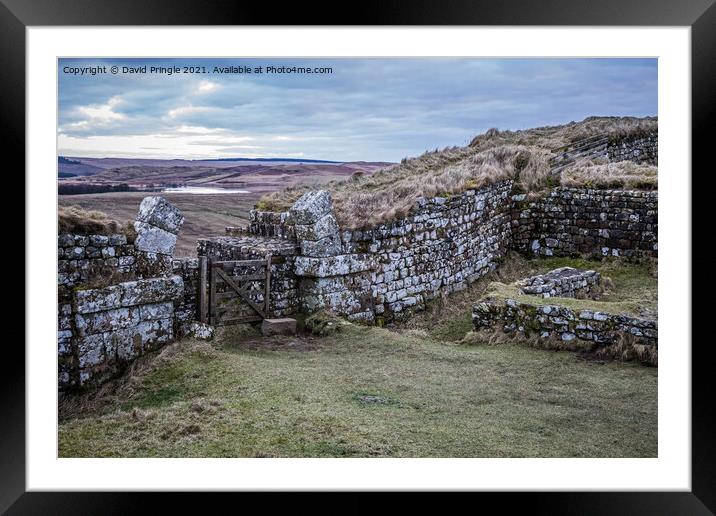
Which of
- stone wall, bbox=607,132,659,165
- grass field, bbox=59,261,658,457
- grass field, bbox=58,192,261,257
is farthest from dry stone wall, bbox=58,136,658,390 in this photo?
stone wall, bbox=607,132,659,165

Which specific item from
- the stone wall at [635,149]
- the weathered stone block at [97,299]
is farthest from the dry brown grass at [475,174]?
the weathered stone block at [97,299]

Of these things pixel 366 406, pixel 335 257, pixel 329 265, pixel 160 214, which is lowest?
pixel 366 406

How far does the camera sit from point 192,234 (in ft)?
47.6

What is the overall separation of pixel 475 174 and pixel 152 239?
878 centimetres

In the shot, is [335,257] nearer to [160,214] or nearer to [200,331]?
[200,331]

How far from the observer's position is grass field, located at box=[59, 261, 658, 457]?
716 cm

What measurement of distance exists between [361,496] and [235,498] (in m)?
1.27

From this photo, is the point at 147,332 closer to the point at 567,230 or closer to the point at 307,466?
the point at 307,466

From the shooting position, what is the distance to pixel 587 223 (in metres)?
15.7

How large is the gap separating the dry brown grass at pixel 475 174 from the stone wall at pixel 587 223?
0.45 meters

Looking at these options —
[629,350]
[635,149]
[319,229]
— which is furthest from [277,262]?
[635,149]

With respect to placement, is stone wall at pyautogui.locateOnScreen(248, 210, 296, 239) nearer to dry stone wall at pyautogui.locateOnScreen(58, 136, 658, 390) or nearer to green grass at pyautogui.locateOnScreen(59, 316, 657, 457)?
dry stone wall at pyautogui.locateOnScreen(58, 136, 658, 390)
